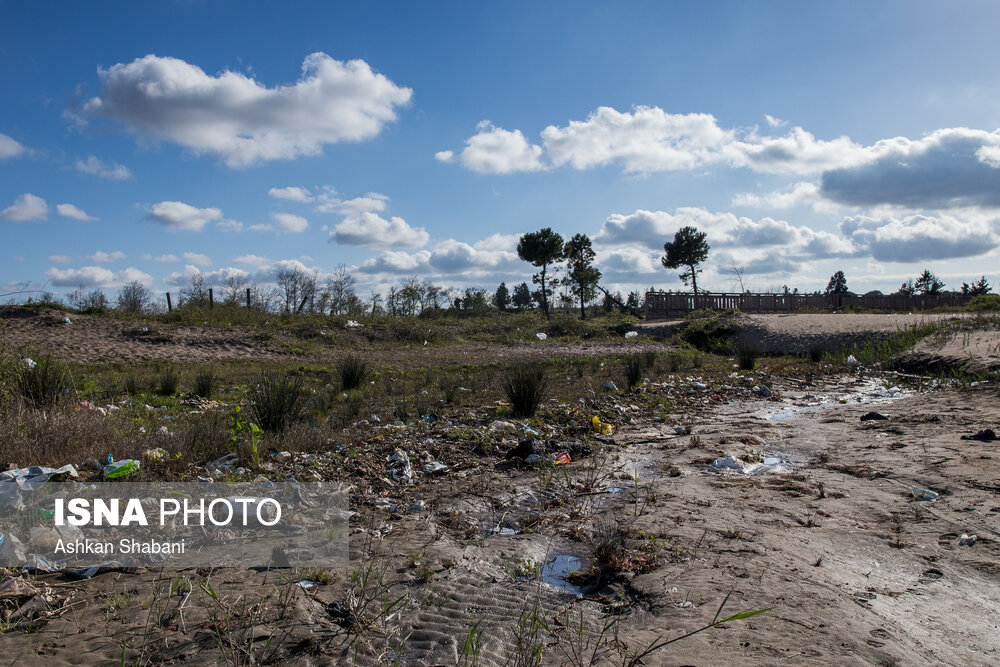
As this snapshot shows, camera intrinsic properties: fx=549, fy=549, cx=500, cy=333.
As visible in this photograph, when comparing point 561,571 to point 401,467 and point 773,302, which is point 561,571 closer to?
point 401,467

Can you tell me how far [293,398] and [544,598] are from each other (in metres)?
3.86

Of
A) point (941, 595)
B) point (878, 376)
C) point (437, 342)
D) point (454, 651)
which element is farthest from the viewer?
point (437, 342)

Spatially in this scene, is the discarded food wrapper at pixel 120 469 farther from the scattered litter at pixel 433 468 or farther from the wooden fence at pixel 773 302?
the wooden fence at pixel 773 302

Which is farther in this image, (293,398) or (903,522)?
(293,398)

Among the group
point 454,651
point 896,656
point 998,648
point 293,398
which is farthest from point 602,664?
point 293,398

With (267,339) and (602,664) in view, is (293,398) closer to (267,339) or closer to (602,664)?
(602,664)

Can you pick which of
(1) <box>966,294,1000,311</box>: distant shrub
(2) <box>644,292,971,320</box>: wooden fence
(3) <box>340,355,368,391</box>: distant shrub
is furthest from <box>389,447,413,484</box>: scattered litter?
(2) <box>644,292,971,320</box>: wooden fence

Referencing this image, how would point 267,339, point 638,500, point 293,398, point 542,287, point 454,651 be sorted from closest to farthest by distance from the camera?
point 454,651 < point 638,500 < point 293,398 < point 267,339 < point 542,287

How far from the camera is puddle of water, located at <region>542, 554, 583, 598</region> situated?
107 inches

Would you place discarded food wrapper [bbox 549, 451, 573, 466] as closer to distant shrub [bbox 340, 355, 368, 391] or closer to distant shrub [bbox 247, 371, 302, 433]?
distant shrub [bbox 247, 371, 302, 433]

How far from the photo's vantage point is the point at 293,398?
5625mm

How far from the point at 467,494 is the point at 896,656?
2.70m

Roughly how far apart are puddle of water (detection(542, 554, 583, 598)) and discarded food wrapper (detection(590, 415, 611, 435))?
3.08 meters

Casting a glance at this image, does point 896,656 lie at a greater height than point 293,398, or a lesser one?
lesser
